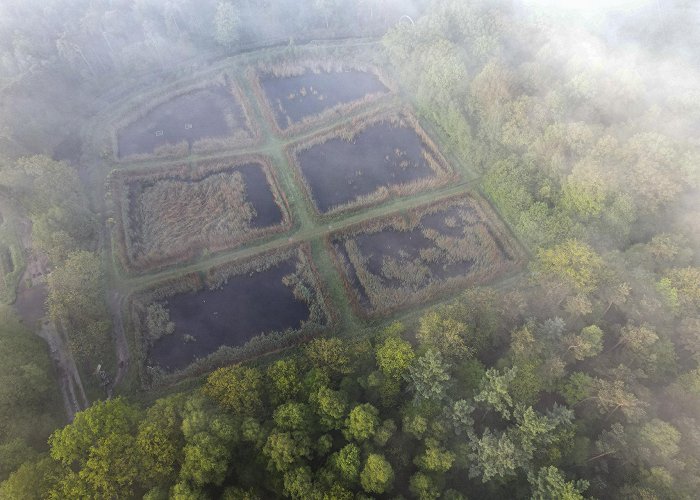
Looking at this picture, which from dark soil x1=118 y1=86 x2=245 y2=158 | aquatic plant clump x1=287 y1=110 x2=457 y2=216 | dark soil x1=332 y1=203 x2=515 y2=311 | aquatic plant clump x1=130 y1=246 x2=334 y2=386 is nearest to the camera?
aquatic plant clump x1=130 y1=246 x2=334 y2=386

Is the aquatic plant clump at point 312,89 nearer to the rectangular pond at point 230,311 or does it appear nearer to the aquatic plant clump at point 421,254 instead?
the aquatic plant clump at point 421,254

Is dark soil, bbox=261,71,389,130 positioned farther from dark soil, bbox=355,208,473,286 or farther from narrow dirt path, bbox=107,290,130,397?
narrow dirt path, bbox=107,290,130,397

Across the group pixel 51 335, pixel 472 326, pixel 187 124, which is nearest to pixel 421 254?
pixel 472 326

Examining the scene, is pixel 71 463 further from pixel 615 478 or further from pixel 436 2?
pixel 436 2

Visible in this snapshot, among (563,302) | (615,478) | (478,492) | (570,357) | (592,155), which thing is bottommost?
(615,478)

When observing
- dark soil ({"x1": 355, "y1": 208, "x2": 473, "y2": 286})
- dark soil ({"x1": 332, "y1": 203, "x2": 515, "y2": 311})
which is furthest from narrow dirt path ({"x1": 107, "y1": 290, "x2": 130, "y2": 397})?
dark soil ({"x1": 355, "y1": 208, "x2": 473, "y2": 286})

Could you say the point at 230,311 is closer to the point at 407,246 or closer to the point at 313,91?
the point at 407,246

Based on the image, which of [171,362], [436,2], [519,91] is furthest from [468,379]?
[436,2]
